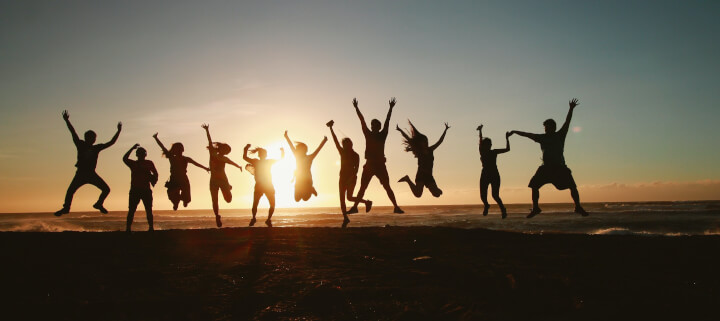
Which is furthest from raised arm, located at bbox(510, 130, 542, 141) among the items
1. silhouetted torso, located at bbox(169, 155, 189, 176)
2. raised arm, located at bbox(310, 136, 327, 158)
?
silhouetted torso, located at bbox(169, 155, 189, 176)

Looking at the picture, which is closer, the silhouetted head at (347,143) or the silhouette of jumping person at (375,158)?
the silhouette of jumping person at (375,158)

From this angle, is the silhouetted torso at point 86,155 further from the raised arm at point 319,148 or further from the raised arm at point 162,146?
the raised arm at point 319,148

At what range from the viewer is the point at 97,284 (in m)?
5.45

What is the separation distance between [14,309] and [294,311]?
9.43ft

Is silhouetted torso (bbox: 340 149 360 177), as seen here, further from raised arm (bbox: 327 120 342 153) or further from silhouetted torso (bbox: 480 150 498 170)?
silhouetted torso (bbox: 480 150 498 170)

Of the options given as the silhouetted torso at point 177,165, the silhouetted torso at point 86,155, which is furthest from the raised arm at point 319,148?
the silhouetted torso at point 86,155

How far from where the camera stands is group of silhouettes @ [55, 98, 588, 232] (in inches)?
432

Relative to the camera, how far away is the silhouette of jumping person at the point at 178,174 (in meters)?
13.1

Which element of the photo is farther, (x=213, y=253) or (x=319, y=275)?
(x=213, y=253)

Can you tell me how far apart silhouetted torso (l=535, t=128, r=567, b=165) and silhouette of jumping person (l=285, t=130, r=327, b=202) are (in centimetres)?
611

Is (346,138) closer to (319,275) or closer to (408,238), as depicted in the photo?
(408,238)

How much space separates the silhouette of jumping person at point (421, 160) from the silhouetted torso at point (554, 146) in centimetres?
252

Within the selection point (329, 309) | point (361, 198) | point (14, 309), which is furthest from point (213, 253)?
point (361, 198)

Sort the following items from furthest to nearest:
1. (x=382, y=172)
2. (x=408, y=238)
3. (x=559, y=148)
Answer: (x=382, y=172) → (x=559, y=148) → (x=408, y=238)
